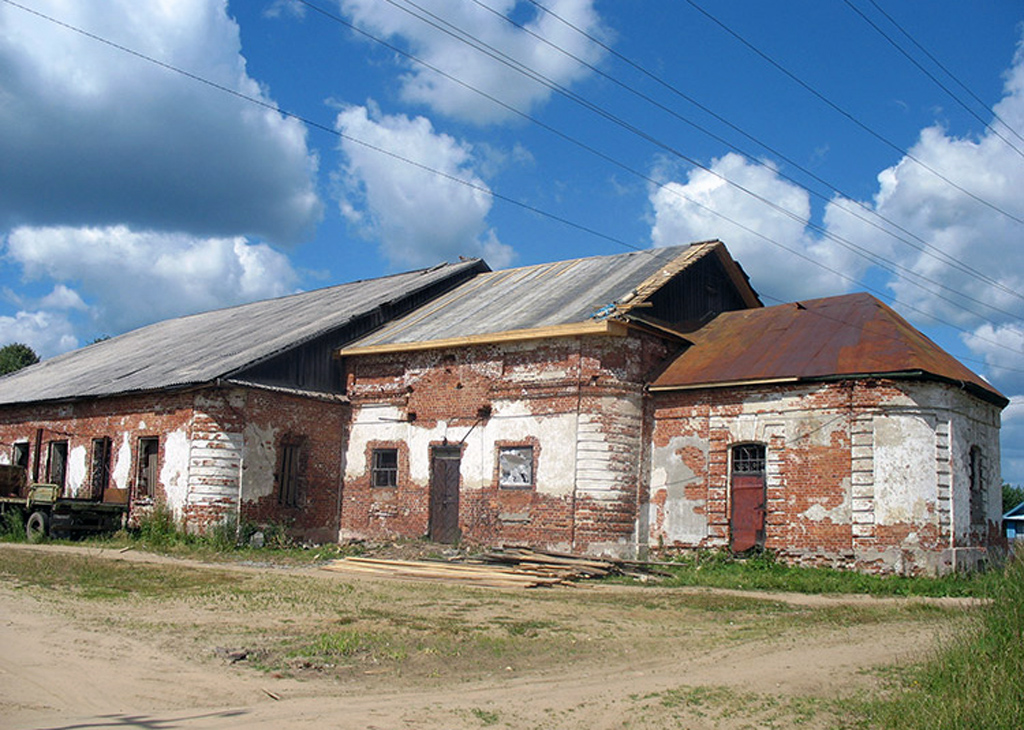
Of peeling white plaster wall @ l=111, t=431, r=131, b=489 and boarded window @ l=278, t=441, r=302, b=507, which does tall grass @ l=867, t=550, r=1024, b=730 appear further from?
peeling white plaster wall @ l=111, t=431, r=131, b=489

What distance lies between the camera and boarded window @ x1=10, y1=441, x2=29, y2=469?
2728 cm

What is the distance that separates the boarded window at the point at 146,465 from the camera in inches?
897

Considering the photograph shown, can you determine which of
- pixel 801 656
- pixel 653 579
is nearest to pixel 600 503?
pixel 653 579

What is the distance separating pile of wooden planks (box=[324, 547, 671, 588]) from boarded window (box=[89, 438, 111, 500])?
8860 millimetres

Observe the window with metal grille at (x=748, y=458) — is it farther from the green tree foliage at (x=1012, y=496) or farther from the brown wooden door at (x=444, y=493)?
the green tree foliage at (x=1012, y=496)

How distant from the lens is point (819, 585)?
16094mm

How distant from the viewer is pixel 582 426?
1966 centimetres

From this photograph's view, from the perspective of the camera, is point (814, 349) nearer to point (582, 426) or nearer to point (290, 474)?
point (582, 426)

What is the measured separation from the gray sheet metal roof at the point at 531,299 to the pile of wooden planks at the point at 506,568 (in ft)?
17.6

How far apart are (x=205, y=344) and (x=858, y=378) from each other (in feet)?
61.2

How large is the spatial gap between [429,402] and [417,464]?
154cm

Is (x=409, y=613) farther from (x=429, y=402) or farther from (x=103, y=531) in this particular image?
(x=103, y=531)

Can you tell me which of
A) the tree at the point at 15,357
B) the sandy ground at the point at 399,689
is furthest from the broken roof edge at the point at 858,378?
the tree at the point at 15,357

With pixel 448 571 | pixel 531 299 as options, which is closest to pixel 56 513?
pixel 448 571
